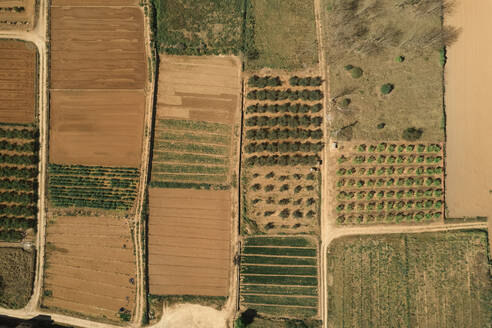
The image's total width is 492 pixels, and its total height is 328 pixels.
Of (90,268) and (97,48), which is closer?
(90,268)

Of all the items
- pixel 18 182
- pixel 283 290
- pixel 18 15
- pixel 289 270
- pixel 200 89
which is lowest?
pixel 283 290

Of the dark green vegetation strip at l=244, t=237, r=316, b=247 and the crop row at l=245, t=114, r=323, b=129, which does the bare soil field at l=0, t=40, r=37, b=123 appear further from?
the dark green vegetation strip at l=244, t=237, r=316, b=247

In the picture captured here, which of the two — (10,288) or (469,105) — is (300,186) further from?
(10,288)

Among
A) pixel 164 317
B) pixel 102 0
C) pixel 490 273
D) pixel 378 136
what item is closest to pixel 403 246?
pixel 490 273

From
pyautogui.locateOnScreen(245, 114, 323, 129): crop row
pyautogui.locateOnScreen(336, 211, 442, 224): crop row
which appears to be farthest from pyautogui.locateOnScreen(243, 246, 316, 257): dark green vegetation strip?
pyautogui.locateOnScreen(245, 114, 323, 129): crop row

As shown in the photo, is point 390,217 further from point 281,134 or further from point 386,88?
point 281,134

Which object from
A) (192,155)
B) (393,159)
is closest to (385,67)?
(393,159)
